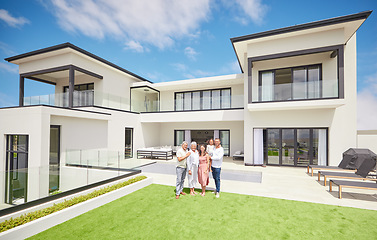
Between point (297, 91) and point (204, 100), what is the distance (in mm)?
6672

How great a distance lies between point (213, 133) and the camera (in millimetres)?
16391

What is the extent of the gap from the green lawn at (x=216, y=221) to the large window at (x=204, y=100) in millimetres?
9075

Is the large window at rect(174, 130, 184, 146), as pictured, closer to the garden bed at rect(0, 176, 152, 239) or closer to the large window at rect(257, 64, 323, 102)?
the large window at rect(257, 64, 323, 102)

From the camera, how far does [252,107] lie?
10375 millimetres

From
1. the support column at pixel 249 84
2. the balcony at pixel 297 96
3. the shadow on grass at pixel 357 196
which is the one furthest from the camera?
the support column at pixel 249 84

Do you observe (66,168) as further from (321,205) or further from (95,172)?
(321,205)

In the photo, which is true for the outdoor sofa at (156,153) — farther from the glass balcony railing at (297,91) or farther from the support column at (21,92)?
the support column at (21,92)

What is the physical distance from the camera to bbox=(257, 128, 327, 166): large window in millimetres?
10211

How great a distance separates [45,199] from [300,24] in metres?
12.4

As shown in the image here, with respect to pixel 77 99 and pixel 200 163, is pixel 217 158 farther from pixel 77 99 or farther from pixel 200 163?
→ pixel 77 99

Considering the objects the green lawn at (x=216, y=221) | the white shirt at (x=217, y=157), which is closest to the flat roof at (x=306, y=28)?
the white shirt at (x=217, y=157)

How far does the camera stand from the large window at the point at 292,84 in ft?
31.6

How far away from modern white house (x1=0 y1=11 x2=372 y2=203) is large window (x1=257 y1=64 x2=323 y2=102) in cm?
5

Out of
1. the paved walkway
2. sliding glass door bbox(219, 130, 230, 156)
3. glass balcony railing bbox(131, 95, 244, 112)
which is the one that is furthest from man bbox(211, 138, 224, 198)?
sliding glass door bbox(219, 130, 230, 156)
